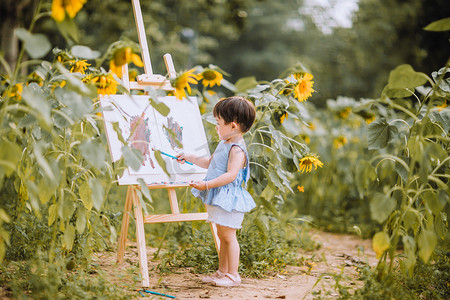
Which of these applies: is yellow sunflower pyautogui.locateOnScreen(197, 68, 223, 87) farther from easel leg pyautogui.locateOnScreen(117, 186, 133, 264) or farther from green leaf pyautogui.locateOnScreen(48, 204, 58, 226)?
green leaf pyautogui.locateOnScreen(48, 204, 58, 226)

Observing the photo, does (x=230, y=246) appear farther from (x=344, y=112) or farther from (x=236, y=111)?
(x=344, y=112)

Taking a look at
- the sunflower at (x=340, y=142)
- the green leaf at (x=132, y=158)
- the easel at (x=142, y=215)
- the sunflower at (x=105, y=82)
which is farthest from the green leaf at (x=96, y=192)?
the sunflower at (x=340, y=142)

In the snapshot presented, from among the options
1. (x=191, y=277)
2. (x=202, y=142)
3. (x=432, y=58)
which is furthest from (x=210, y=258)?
(x=432, y=58)

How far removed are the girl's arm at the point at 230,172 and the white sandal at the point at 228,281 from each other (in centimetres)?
46

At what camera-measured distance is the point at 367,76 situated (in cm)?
1712

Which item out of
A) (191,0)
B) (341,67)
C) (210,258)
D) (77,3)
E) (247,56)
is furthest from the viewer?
(247,56)

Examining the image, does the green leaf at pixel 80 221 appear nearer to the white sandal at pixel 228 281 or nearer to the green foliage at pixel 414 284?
the white sandal at pixel 228 281

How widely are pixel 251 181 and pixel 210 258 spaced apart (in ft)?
1.60

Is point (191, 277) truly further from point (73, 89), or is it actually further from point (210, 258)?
point (73, 89)

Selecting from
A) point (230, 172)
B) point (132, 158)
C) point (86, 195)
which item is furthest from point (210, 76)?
point (86, 195)

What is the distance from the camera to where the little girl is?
A: 2316mm

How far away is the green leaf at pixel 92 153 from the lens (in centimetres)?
174

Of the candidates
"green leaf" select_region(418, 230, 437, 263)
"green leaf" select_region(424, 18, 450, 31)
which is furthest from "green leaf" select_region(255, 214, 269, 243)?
"green leaf" select_region(424, 18, 450, 31)

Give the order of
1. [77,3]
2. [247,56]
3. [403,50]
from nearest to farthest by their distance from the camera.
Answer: [77,3] < [403,50] < [247,56]
